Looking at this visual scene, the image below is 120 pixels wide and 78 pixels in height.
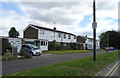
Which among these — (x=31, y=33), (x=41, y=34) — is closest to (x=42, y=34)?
(x=41, y=34)

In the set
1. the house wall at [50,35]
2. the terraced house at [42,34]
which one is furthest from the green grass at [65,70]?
the house wall at [50,35]

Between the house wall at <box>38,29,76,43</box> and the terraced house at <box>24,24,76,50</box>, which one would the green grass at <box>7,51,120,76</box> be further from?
the house wall at <box>38,29,76,43</box>

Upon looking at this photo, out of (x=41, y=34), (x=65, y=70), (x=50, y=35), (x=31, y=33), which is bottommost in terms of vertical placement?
(x=65, y=70)

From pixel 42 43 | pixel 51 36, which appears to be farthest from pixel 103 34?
pixel 42 43

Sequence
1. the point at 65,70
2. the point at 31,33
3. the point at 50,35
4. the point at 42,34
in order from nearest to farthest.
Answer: the point at 65,70 < the point at 42,34 < the point at 31,33 < the point at 50,35

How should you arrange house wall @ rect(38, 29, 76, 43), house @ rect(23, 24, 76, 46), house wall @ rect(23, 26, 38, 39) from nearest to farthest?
1. house @ rect(23, 24, 76, 46)
2. house wall @ rect(23, 26, 38, 39)
3. house wall @ rect(38, 29, 76, 43)

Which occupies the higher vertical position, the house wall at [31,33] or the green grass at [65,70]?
the house wall at [31,33]

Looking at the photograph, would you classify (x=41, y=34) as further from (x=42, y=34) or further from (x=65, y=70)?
(x=65, y=70)

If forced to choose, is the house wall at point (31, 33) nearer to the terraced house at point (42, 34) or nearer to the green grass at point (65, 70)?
the terraced house at point (42, 34)

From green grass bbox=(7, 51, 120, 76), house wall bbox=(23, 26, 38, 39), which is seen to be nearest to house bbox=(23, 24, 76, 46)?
house wall bbox=(23, 26, 38, 39)

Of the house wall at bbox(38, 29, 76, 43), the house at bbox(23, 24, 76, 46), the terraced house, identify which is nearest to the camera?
the terraced house

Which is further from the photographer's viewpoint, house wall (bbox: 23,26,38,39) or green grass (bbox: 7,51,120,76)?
house wall (bbox: 23,26,38,39)

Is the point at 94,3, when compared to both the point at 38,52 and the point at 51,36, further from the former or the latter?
the point at 51,36

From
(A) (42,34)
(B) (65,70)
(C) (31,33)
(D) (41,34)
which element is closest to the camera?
(B) (65,70)
